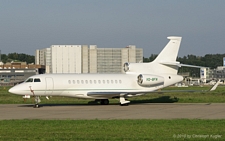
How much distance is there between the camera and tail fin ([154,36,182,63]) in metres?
35.8

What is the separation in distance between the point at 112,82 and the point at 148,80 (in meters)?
2.90

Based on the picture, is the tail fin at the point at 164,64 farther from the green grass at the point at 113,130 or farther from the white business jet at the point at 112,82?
the green grass at the point at 113,130

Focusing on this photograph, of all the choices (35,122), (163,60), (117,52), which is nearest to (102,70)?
(117,52)

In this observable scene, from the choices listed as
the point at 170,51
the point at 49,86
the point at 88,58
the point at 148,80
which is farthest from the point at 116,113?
the point at 88,58

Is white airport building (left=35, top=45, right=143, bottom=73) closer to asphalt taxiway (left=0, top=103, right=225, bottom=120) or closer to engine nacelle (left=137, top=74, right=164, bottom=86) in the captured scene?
engine nacelle (left=137, top=74, right=164, bottom=86)

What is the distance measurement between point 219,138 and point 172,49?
2229 centimetres

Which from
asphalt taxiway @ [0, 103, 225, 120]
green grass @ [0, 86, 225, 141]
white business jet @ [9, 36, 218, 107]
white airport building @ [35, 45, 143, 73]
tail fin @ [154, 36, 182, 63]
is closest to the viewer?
green grass @ [0, 86, 225, 141]

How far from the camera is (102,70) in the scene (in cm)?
11175

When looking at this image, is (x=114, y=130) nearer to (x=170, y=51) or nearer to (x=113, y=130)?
(x=113, y=130)

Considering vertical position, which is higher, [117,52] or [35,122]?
[117,52]

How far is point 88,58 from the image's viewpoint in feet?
348

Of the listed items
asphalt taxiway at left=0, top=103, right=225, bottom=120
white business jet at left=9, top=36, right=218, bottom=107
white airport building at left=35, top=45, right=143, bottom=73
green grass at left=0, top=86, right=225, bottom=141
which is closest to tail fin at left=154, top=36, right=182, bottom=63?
white business jet at left=9, top=36, right=218, bottom=107

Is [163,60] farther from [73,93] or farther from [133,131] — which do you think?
[133,131]

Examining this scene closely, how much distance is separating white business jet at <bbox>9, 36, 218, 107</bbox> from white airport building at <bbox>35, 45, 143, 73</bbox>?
59226mm
